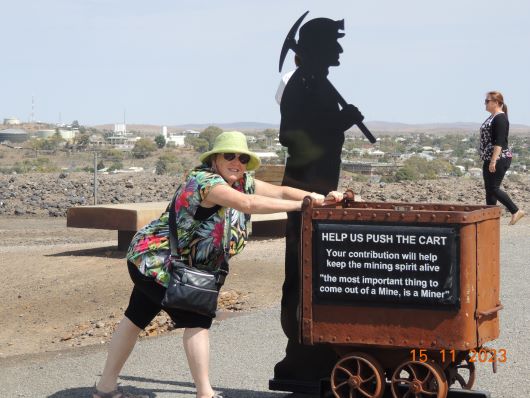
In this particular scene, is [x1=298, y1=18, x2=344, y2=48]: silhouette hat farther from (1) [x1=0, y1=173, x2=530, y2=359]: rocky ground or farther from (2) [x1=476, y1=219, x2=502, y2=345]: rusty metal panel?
(1) [x1=0, y1=173, x2=530, y2=359]: rocky ground

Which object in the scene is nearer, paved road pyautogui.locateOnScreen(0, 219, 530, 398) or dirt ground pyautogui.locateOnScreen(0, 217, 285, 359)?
paved road pyautogui.locateOnScreen(0, 219, 530, 398)

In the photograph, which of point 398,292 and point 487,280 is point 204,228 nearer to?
point 398,292

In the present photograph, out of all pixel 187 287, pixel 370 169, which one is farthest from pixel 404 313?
pixel 370 169

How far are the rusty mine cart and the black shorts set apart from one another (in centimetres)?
62

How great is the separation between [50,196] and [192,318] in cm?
2803

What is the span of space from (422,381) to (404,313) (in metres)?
0.37

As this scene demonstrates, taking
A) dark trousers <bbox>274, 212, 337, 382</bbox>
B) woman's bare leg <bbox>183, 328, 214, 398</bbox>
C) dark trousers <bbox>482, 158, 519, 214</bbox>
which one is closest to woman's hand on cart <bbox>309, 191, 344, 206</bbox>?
dark trousers <bbox>274, 212, 337, 382</bbox>

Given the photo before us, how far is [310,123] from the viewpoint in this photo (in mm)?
6977

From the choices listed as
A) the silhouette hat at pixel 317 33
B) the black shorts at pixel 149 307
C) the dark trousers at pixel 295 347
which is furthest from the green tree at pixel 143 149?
the black shorts at pixel 149 307

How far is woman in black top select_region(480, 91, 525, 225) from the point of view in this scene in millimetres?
13016

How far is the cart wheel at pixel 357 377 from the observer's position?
5727 mm

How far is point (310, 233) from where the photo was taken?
227 inches

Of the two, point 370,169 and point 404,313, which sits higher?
point 404,313

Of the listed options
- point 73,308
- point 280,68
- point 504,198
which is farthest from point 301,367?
point 504,198
